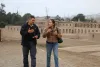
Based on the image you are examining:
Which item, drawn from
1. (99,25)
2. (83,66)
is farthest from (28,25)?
(99,25)

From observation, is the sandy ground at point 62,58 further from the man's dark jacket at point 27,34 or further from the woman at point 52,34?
the man's dark jacket at point 27,34

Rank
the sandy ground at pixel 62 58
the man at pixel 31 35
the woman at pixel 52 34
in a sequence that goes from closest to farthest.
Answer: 1. the man at pixel 31 35
2. the woman at pixel 52 34
3. the sandy ground at pixel 62 58

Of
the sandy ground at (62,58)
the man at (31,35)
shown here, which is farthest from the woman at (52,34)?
the sandy ground at (62,58)

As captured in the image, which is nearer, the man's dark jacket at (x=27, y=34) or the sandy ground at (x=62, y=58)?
the man's dark jacket at (x=27, y=34)

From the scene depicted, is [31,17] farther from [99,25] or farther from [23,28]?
[99,25]

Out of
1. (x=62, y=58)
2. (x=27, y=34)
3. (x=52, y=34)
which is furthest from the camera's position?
(x=62, y=58)

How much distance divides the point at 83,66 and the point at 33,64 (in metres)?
3.69

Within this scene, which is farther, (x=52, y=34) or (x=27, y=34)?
(x=52, y=34)

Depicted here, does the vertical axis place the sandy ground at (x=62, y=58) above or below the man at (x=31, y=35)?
below

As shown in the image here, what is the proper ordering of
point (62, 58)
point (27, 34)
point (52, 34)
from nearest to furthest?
point (27, 34)
point (52, 34)
point (62, 58)

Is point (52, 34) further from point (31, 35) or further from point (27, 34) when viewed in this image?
→ point (27, 34)

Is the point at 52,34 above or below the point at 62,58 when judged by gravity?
above

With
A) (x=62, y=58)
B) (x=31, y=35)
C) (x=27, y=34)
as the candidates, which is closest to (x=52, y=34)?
(x=31, y=35)

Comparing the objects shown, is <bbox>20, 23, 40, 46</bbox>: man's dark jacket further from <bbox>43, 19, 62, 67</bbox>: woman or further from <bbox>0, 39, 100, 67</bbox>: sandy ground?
<bbox>0, 39, 100, 67</bbox>: sandy ground
